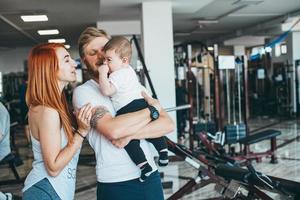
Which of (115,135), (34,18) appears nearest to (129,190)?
(115,135)

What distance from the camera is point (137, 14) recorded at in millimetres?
10039

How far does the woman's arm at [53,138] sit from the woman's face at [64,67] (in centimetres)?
15

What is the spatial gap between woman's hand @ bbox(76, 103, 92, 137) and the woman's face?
159 mm

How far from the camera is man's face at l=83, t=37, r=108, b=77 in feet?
6.15

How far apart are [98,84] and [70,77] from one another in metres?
0.12

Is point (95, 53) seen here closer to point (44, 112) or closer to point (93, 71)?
point (93, 71)

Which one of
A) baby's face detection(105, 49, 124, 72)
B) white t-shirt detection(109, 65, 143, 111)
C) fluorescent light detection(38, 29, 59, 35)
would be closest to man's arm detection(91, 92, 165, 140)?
white t-shirt detection(109, 65, 143, 111)

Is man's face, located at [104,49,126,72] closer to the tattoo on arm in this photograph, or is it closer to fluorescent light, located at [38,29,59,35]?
the tattoo on arm

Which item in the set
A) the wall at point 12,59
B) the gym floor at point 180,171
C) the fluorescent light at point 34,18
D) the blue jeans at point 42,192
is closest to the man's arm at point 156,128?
the blue jeans at point 42,192

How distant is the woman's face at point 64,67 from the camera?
1812 millimetres

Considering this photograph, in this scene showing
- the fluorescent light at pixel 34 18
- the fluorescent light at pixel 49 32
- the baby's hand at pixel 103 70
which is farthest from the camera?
the fluorescent light at pixel 49 32

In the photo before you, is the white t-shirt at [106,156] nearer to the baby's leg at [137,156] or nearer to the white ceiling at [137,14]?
the baby's leg at [137,156]

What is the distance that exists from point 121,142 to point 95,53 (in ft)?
1.34

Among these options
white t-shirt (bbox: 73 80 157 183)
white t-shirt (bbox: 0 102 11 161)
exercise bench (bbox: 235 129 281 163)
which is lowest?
exercise bench (bbox: 235 129 281 163)
